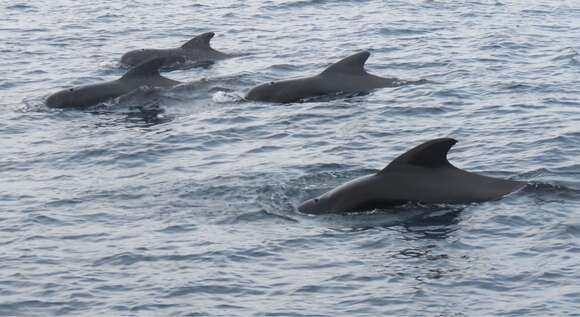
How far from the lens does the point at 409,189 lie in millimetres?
21859

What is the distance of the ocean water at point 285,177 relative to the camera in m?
18.5

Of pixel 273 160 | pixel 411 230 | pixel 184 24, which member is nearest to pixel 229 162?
pixel 273 160

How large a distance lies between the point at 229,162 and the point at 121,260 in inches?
249

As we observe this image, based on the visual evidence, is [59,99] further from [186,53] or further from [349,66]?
[349,66]

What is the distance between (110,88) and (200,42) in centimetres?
648

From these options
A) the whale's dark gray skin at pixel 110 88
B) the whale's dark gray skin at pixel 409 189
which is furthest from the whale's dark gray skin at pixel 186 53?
the whale's dark gray skin at pixel 409 189

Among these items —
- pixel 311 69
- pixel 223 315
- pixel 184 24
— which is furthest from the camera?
pixel 184 24

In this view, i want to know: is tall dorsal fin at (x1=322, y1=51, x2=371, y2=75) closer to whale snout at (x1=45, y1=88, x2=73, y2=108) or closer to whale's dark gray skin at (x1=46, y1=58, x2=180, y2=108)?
whale's dark gray skin at (x1=46, y1=58, x2=180, y2=108)

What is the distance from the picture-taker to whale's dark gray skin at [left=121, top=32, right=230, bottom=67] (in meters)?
37.9

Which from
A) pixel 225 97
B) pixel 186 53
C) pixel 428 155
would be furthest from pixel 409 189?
pixel 186 53

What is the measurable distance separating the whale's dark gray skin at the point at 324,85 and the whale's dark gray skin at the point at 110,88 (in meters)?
2.65

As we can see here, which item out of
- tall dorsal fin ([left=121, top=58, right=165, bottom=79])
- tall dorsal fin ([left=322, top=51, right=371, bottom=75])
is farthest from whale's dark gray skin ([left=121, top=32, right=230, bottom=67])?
tall dorsal fin ([left=322, top=51, right=371, bottom=75])

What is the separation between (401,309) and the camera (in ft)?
58.1

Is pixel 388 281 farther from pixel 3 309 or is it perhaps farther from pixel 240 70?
pixel 240 70
